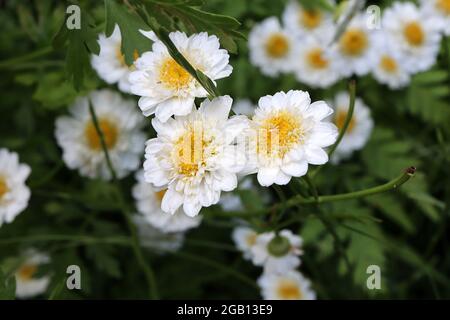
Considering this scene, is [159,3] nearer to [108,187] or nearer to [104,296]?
[108,187]

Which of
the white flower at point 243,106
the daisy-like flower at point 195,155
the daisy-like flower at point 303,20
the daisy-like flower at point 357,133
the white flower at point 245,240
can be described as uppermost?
the daisy-like flower at point 303,20

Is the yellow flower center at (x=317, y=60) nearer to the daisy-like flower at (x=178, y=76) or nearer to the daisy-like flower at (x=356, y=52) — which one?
the daisy-like flower at (x=356, y=52)

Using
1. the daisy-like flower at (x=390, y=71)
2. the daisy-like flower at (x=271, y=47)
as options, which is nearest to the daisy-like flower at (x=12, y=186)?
the daisy-like flower at (x=271, y=47)

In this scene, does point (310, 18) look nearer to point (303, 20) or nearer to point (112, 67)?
point (303, 20)

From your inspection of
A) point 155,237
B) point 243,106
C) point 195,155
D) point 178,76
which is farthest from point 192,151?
point 243,106

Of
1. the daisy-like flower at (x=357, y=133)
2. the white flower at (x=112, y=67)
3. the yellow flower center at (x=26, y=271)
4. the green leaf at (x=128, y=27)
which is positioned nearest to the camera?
the green leaf at (x=128, y=27)

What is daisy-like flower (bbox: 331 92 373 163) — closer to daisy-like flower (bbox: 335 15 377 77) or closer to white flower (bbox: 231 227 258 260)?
daisy-like flower (bbox: 335 15 377 77)
